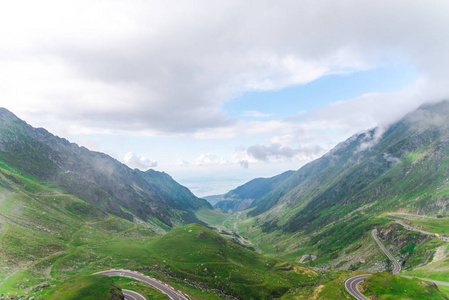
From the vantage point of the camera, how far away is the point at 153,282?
4163 inches

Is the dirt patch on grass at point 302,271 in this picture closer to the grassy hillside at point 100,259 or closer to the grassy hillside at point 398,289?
the grassy hillside at point 100,259

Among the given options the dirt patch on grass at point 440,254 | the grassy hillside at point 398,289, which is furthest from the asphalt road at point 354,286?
the dirt patch on grass at point 440,254

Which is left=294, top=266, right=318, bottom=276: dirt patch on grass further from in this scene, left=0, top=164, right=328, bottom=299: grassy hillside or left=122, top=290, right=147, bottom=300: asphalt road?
left=122, top=290, right=147, bottom=300: asphalt road

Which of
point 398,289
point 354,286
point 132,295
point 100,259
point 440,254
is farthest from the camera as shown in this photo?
point 440,254

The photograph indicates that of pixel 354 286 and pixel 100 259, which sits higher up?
pixel 100 259

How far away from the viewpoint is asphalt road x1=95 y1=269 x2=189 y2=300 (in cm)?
9516

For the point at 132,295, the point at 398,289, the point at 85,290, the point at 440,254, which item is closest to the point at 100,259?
the point at 132,295

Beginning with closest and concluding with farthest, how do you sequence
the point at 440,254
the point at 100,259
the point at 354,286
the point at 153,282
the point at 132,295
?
the point at 132,295, the point at 354,286, the point at 153,282, the point at 100,259, the point at 440,254

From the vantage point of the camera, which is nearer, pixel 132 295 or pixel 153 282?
pixel 132 295

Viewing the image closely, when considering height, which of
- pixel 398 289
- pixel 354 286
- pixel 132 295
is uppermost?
pixel 132 295

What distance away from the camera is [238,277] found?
444ft

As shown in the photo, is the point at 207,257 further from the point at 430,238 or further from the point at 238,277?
the point at 430,238

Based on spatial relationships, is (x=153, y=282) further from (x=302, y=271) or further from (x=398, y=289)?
(x=302, y=271)

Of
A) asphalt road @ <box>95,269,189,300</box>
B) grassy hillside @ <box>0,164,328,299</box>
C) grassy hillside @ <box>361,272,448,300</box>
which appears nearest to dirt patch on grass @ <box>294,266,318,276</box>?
grassy hillside @ <box>0,164,328,299</box>
